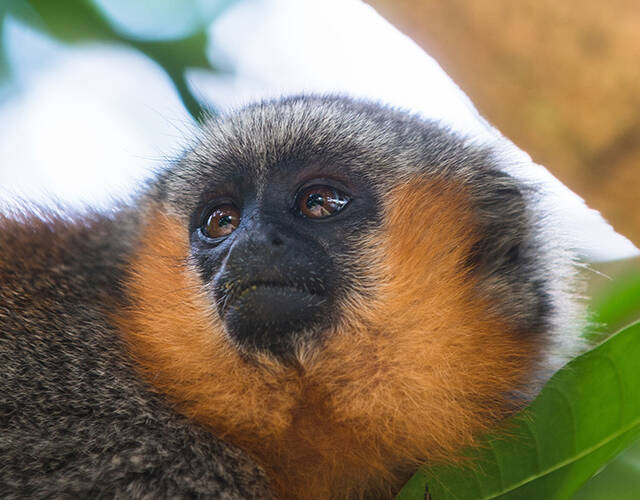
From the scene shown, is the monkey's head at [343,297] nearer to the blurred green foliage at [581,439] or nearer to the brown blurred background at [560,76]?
the blurred green foliage at [581,439]

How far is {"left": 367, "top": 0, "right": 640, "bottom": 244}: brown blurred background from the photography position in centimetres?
173

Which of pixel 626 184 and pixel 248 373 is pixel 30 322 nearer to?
pixel 248 373

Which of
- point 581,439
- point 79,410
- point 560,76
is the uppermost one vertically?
point 560,76

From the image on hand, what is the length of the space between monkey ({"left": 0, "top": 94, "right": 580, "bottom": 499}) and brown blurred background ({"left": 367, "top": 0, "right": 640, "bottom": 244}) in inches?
21.2

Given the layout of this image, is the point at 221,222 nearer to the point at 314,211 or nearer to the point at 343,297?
the point at 314,211

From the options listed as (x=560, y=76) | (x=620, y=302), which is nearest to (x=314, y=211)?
(x=560, y=76)

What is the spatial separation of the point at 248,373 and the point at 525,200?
1.18 meters

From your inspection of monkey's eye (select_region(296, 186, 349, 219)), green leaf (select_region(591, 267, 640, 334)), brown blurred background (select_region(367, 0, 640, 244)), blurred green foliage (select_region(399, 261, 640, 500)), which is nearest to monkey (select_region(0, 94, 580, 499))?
monkey's eye (select_region(296, 186, 349, 219))

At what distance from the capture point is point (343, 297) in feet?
7.31

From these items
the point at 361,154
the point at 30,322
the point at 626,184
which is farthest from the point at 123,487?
the point at 626,184

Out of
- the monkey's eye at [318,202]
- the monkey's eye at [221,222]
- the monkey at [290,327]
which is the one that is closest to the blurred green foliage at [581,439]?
the monkey at [290,327]

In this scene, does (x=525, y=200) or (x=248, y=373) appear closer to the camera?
(x=248, y=373)

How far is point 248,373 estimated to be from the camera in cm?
220

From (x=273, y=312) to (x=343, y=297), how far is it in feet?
0.81
